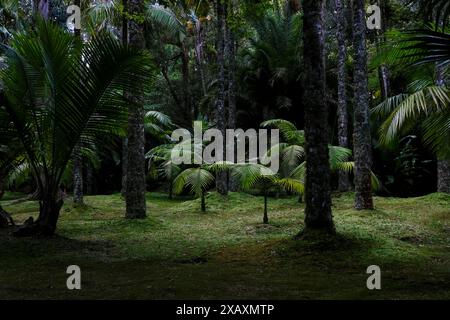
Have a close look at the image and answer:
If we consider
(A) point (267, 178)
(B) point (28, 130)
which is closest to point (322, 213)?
(A) point (267, 178)

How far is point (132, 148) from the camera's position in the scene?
9617 mm

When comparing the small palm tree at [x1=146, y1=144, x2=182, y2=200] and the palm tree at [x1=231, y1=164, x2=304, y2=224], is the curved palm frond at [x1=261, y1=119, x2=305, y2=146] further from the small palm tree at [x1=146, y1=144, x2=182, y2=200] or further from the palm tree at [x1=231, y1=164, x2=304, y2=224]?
the palm tree at [x1=231, y1=164, x2=304, y2=224]

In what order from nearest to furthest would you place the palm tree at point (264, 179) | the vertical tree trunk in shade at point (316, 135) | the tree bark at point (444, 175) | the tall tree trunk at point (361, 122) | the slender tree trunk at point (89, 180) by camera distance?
1. the vertical tree trunk in shade at point (316, 135)
2. the palm tree at point (264, 179)
3. the tall tree trunk at point (361, 122)
4. the tree bark at point (444, 175)
5. the slender tree trunk at point (89, 180)

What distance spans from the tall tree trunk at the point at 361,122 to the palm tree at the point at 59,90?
4.98 m

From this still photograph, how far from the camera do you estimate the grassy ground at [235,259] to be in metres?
4.36

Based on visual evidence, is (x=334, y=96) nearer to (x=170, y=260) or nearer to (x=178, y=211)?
(x=178, y=211)

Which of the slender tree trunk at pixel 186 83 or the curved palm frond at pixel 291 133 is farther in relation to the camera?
the slender tree trunk at pixel 186 83

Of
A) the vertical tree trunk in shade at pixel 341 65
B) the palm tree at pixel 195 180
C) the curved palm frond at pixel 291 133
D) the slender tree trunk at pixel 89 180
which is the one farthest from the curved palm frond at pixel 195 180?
the slender tree trunk at pixel 89 180

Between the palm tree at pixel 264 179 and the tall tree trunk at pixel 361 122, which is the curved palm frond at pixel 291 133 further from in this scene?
the palm tree at pixel 264 179

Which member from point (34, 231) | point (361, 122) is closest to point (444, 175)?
point (361, 122)

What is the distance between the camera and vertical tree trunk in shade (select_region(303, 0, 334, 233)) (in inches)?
255

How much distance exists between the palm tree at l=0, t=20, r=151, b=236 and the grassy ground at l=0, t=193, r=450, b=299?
1370mm

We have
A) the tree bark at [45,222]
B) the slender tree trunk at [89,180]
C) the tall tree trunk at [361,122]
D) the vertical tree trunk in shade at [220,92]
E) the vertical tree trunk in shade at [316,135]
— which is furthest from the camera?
the slender tree trunk at [89,180]

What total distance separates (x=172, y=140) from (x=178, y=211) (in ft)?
25.6
